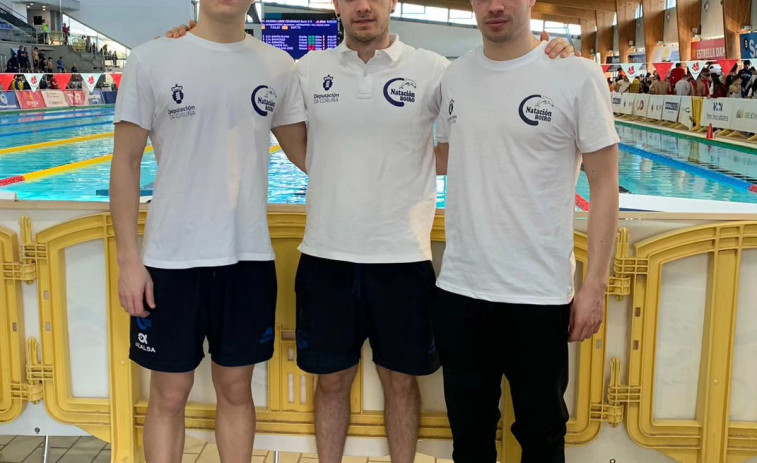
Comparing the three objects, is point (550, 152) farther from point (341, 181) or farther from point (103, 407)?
point (103, 407)

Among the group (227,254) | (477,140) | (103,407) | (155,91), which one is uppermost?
(155,91)

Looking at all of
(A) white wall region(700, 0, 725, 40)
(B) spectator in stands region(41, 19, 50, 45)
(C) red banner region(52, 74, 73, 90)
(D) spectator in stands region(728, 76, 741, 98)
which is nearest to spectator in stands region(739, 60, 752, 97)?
(D) spectator in stands region(728, 76, 741, 98)

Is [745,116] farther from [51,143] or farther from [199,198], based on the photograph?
[199,198]

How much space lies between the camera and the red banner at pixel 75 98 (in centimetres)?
2031

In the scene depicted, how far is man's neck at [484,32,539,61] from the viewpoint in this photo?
5.80ft

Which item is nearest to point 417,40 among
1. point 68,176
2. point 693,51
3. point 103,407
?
point 693,51

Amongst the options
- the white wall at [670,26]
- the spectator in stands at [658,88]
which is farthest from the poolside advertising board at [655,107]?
the white wall at [670,26]

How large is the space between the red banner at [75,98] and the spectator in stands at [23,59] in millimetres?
3901

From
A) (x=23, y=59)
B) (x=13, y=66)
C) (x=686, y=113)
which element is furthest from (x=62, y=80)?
(x=686, y=113)

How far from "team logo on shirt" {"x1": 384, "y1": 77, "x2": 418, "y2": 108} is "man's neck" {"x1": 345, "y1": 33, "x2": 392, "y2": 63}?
0.11 meters

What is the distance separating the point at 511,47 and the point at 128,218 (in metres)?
1.12

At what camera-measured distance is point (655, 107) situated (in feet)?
54.6

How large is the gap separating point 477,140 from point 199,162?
2.47 ft

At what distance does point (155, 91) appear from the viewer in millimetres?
1830
